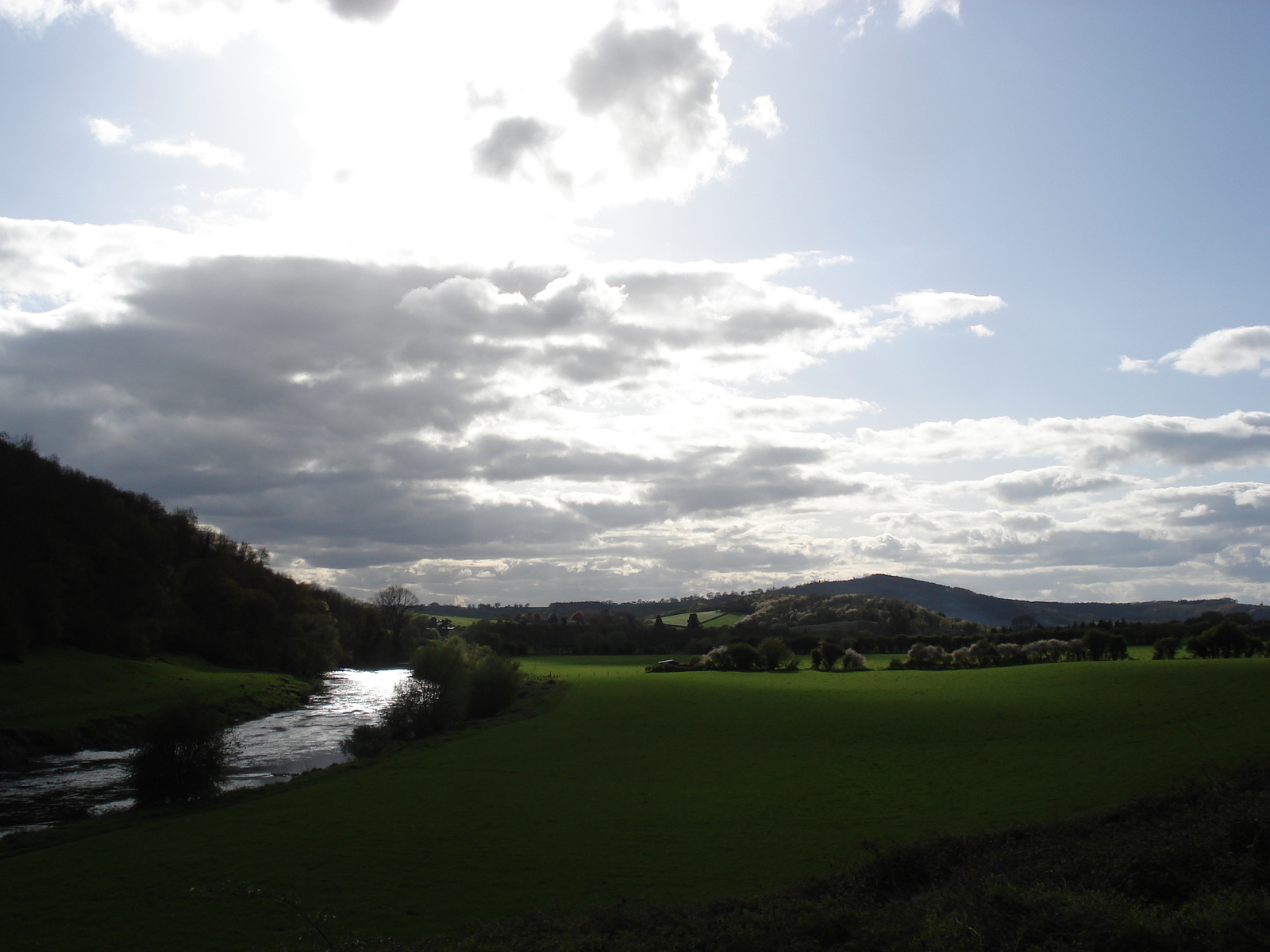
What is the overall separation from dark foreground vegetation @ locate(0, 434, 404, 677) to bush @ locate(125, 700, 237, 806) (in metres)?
30.7

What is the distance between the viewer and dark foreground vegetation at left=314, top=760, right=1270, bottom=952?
29.1ft

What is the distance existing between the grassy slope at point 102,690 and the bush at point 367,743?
10.6 metres

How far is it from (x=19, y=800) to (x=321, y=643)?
6948 centimetres

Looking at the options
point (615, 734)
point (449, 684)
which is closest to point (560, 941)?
point (615, 734)

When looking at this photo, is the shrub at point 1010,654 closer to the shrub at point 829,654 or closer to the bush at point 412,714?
the shrub at point 829,654

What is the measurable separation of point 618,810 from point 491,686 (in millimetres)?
33340

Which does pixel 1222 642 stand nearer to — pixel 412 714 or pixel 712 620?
pixel 412 714

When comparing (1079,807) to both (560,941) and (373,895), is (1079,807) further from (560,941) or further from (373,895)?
(373,895)

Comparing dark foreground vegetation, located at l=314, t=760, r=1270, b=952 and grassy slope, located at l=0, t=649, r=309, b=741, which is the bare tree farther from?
dark foreground vegetation, located at l=314, t=760, r=1270, b=952

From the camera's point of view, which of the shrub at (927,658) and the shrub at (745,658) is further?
the shrub at (745,658)

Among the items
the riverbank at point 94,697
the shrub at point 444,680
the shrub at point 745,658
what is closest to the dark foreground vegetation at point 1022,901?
the riverbank at point 94,697

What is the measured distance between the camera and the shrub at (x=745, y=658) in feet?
300

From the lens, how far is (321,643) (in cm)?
9975

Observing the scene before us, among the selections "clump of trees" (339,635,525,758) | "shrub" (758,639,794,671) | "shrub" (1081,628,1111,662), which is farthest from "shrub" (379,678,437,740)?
"shrub" (1081,628,1111,662)
